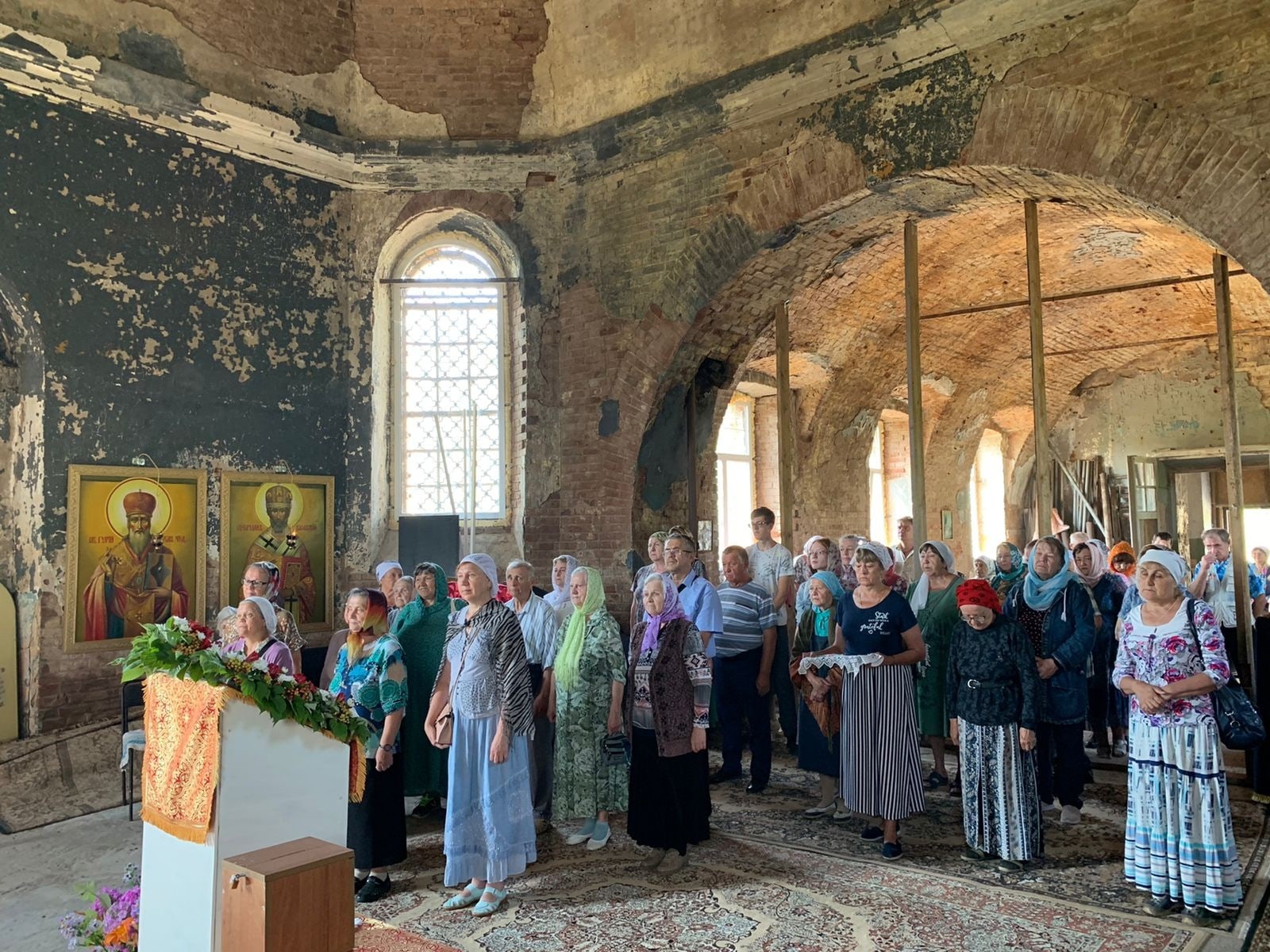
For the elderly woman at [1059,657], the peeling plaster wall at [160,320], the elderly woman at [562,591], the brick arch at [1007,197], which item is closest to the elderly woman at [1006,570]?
the elderly woman at [1059,657]

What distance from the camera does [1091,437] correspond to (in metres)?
17.0

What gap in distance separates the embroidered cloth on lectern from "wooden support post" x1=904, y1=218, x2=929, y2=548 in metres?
5.49

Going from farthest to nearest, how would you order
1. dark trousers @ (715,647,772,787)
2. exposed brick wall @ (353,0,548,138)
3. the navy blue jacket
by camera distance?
exposed brick wall @ (353,0,548,138), dark trousers @ (715,647,772,787), the navy blue jacket

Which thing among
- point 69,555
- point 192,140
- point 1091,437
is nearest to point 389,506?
point 69,555

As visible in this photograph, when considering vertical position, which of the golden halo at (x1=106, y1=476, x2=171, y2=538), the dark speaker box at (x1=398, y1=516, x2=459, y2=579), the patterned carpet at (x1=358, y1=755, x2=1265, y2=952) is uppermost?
the golden halo at (x1=106, y1=476, x2=171, y2=538)

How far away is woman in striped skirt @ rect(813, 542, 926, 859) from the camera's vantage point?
5324 millimetres

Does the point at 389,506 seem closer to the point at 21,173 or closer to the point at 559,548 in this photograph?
the point at 559,548

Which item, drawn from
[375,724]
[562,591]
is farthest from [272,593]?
[375,724]

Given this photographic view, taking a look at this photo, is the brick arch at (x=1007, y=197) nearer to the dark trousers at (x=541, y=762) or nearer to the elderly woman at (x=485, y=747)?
the dark trousers at (x=541, y=762)

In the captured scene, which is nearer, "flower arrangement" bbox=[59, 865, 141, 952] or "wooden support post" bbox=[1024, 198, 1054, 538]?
"flower arrangement" bbox=[59, 865, 141, 952]

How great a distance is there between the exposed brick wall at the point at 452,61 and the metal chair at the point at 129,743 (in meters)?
6.03

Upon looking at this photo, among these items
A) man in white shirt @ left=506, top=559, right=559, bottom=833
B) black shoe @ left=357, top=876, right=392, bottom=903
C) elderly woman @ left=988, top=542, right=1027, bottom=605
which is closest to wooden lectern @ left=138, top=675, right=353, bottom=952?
black shoe @ left=357, top=876, right=392, bottom=903

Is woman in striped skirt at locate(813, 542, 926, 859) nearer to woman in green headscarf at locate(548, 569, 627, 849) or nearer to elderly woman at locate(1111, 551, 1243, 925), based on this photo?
elderly woman at locate(1111, 551, 1243, 925)

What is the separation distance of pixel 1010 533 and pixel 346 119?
14.0 meters
